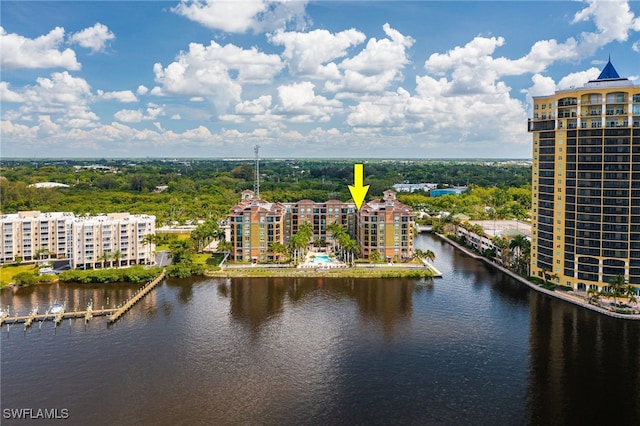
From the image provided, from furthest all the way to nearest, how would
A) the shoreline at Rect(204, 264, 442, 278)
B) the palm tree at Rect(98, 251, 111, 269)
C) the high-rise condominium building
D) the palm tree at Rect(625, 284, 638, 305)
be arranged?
the palm tree at Rect(98, 251, 111, 269)
the shoreline at Rect(204, 264, 442, 278)
the high-rise condominium building
the palm tree at Rect(625, 284, 638, 305)

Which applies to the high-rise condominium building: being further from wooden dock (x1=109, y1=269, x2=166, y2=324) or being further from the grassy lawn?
the grassy lawn

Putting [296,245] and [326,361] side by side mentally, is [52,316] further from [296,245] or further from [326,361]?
[296,245]

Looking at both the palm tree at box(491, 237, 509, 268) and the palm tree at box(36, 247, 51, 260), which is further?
the palm tree at box(36, 247, 51, 260)

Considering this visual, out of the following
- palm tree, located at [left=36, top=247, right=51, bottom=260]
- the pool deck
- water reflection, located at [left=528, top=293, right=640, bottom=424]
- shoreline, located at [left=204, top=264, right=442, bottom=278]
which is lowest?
water reflection, located at [left=528, top=293, right=640, bottom=424]

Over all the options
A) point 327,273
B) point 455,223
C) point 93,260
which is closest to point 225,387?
point 327,273

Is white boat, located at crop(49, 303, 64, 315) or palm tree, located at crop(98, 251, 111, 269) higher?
palm tree, located at crop(98, 251, 111, 269)

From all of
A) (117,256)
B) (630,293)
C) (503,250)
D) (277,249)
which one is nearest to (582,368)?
(630,293)

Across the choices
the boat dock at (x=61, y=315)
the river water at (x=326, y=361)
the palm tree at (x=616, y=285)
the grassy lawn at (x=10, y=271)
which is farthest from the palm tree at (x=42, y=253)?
the palm tree at (x=616, y=285)

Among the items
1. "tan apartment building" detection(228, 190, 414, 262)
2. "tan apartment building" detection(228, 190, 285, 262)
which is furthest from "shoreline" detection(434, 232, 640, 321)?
"tan apartment building" detection(228, 190, 285, 262)
